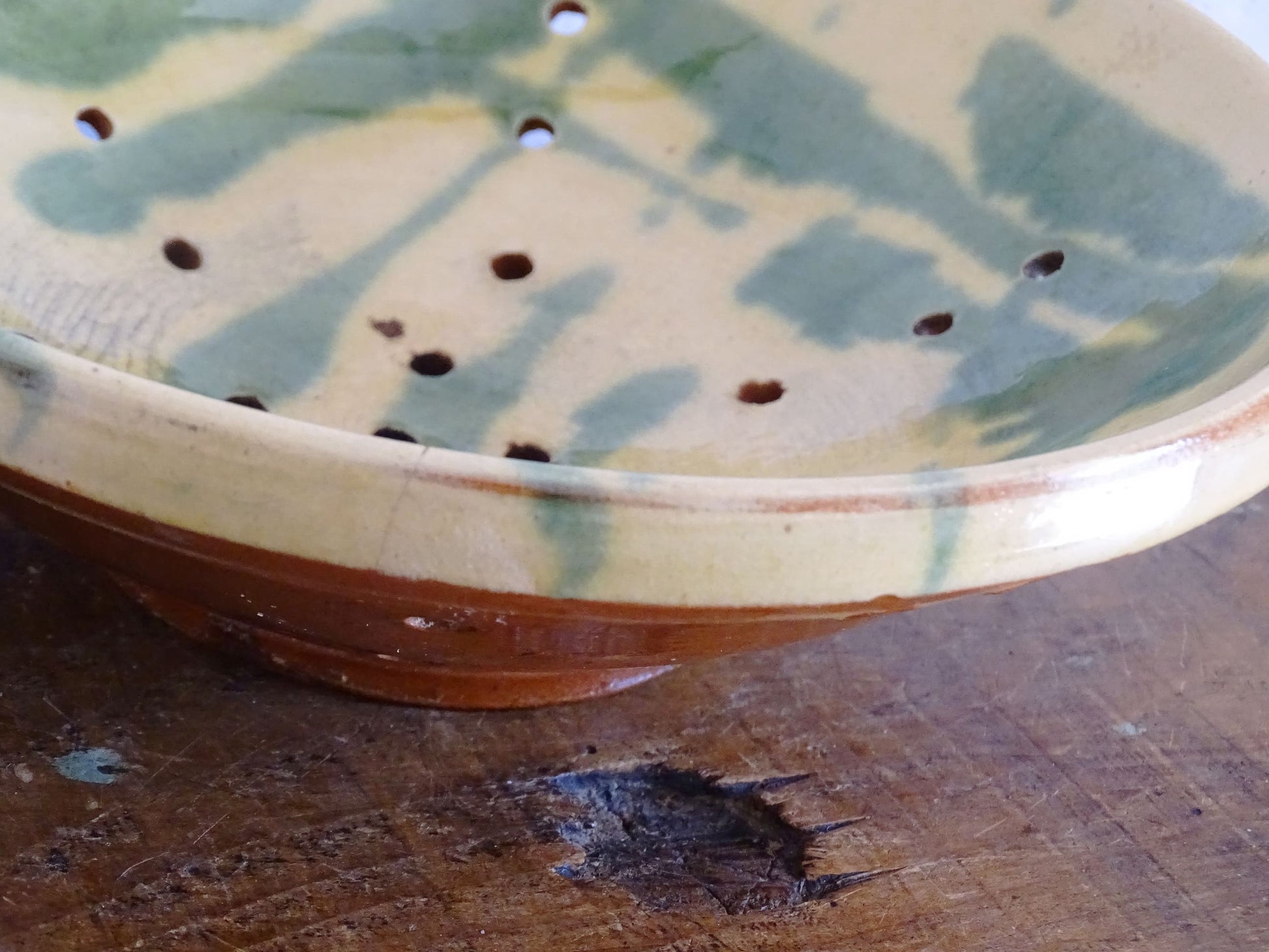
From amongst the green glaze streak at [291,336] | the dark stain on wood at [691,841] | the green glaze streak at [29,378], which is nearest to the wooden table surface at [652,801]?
the dark stain on wood at [691,841]

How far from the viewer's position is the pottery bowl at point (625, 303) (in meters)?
0.34

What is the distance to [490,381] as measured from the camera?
2.08 ft

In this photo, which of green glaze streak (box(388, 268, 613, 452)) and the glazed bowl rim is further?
green glaze streak (box(388, 268, 613, 452))

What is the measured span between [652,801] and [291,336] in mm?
302

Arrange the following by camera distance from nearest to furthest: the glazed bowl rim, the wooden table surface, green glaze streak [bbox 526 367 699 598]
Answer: the glazed bowl rim
the wooden table surface
green glaze streak [bbox 526 367 699 598]

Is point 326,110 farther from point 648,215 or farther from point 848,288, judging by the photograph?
point 848,288

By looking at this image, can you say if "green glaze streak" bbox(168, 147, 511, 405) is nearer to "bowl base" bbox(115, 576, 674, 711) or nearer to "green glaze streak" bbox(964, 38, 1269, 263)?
"bowl base" bbox(115, 576, 674, 711)

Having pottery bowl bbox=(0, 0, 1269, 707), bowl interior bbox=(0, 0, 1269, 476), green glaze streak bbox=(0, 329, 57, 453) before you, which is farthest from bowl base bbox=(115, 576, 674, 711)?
green glaze streak bbox=(0, 329, 57, 453)

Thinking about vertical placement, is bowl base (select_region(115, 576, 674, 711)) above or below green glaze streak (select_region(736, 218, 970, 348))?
below

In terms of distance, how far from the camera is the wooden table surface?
48 centimetres

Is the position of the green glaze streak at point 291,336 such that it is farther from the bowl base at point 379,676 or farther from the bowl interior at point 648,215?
the bowl base at point 379,676

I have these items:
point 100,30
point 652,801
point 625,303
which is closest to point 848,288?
point 625,303

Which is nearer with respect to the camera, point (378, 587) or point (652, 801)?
point (378, 587)

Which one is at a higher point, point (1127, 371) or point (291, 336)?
point (291, 336)
